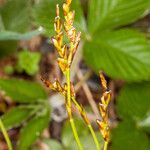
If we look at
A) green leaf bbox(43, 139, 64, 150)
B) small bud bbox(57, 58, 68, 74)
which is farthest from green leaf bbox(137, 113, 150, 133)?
small bud bbox(57, 58, 68, 74)

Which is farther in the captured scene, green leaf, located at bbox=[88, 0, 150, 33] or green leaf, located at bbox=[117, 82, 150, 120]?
green leaf, located at bbox=[117, 82, 150, 120]

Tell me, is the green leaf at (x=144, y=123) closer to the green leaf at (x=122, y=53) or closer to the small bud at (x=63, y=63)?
the green leaf at (x=122, y=53)

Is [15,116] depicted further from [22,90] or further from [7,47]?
[7,47]

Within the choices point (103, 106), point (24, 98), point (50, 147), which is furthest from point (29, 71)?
point (103, 106)

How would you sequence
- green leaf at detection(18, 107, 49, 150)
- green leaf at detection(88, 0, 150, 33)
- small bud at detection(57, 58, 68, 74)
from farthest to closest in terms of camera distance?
green leaf at detection(18, 107, 49, 150), green leaf at detection(88, 0, 150, 33), small bud at detection(57, 58, 68, 74)

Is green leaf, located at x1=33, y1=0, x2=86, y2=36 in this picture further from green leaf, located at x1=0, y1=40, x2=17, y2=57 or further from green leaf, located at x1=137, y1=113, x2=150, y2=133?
green leaf, located at x1=137, y1=113, x2=150, y2=133

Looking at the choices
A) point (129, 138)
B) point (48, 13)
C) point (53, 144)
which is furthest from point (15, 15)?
point (129, 138)

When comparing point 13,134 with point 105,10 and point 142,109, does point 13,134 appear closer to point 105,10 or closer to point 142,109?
point 142,109

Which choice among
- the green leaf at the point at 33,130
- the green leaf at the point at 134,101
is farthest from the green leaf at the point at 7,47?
the green leaf at the point at 134,101
